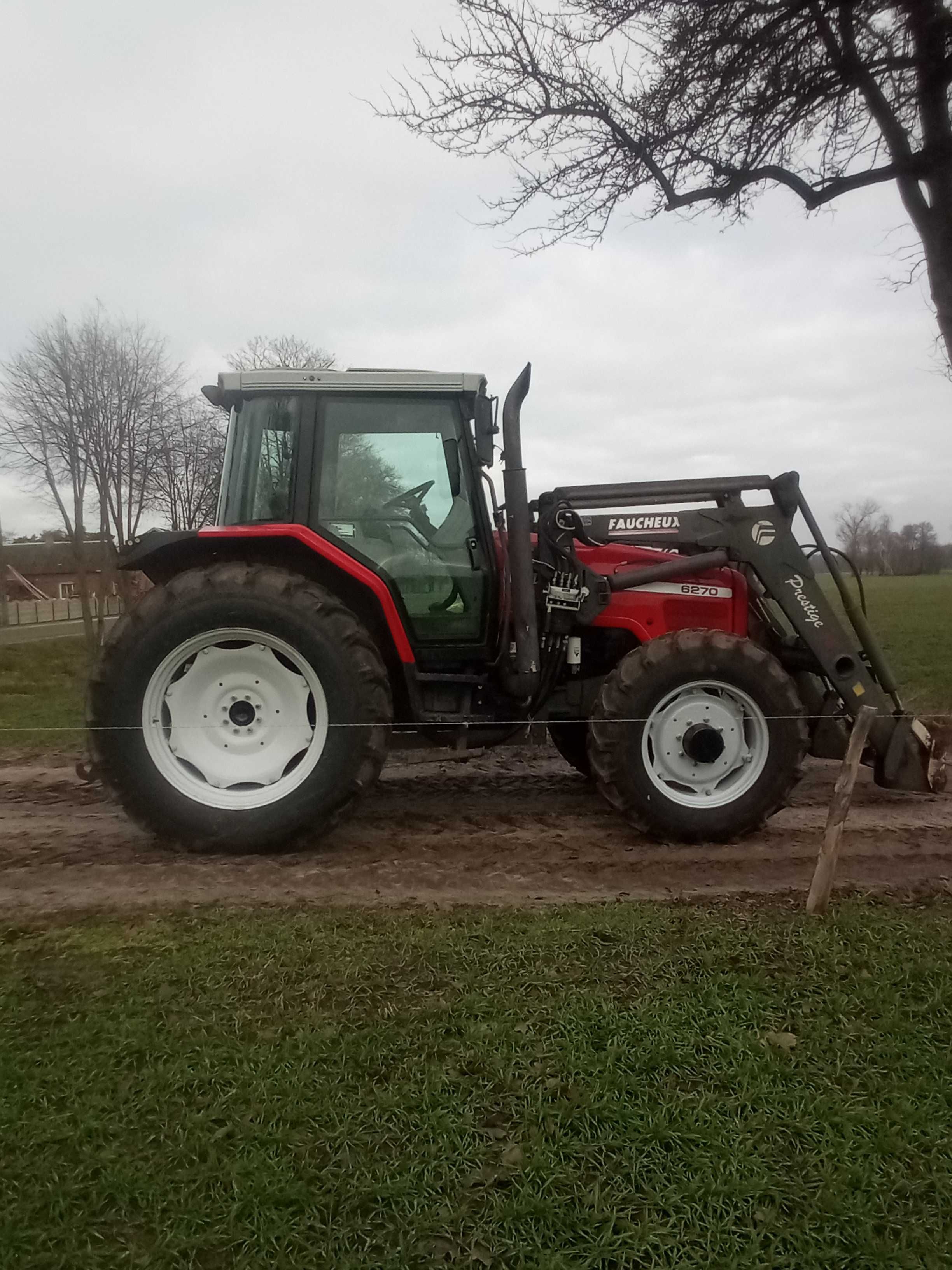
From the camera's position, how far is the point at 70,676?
1102 centimetres

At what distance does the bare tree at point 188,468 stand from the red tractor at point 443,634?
8.16 metres

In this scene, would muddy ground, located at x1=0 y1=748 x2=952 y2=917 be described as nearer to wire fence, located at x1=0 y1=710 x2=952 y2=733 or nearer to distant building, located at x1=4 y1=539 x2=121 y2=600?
wire fence, located at x1=0 y1=710 x2=952 y2=733

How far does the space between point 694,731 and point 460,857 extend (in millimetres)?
1293

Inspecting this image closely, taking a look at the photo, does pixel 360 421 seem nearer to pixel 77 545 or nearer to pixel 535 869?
pixel 535 869

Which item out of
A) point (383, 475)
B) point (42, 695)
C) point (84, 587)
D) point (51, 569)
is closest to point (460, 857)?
point (383, 475)

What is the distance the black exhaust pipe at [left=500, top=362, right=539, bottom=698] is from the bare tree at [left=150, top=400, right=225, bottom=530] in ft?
27.9

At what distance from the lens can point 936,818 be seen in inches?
186

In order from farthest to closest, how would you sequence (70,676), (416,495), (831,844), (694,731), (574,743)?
1. (70,676)
2. (574,743)
3. (416,495)
4. (694,731)
5. (831,844)

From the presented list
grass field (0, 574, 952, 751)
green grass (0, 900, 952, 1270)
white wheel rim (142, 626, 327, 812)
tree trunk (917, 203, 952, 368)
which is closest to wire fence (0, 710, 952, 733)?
white wheel rim (142, 626, 327, 812)

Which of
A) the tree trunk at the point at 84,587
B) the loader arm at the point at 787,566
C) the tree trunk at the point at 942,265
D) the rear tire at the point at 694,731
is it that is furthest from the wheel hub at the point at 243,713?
the tree trunk at the point at 84,587

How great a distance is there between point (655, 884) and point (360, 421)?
8.52 ft

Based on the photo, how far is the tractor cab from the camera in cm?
434

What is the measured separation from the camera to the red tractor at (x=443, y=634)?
13.3 feet

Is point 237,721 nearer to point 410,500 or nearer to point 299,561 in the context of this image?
point 299,561
